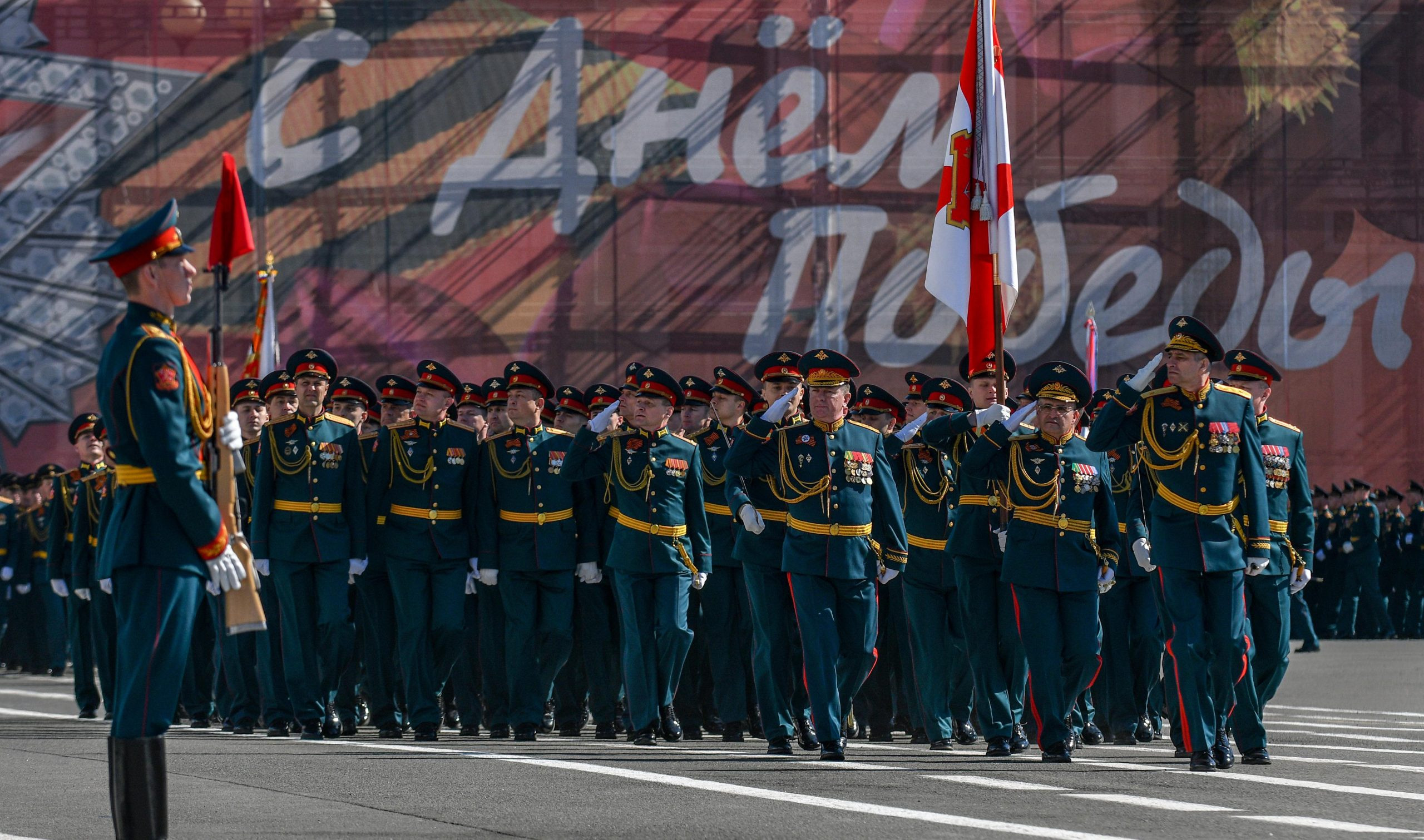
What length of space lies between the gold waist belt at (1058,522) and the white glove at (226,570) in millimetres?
4920

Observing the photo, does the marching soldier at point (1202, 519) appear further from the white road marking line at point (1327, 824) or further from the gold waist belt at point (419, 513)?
the gold waist belt at point (419, 513)

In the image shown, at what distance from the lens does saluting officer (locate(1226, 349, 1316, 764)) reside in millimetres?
9711

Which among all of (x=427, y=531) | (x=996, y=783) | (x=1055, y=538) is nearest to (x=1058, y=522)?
(x=1055, y=538)

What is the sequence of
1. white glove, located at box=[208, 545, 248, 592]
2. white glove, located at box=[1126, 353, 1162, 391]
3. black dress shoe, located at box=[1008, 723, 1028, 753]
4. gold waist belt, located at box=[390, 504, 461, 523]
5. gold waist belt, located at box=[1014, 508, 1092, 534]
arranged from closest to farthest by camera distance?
white glove, located at box=[208, 545, 248, 592], white glove, located at box=[1126, 353, 1162, 391], gold waist belt, located at box=[1014, 508, 1092, 534], black dress shoe, located at box=[1008, 723, 1028, 753], gold waist belt, located at box=[390, 504, 461, 523]

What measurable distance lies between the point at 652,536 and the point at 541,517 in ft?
2.93

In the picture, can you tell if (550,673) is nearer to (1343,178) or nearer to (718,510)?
(718,510)

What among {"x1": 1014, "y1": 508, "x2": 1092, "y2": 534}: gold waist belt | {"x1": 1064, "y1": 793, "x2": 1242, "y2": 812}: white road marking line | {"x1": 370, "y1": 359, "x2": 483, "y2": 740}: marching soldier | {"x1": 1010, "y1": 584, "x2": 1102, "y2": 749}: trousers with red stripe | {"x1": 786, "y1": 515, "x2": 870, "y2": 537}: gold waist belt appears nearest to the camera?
{"x1": 1064, "y1": 793, "x2": 1242, "y2": 812}: white road marking line

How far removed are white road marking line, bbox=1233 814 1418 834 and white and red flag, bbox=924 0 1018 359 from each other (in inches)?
166

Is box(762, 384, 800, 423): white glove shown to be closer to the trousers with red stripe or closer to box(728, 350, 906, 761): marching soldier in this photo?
box(728, 350, 906, 761): marching soldier

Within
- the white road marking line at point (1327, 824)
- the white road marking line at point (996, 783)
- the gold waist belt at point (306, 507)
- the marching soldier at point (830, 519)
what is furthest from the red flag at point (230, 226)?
the gold waist belt at point (306, 507)

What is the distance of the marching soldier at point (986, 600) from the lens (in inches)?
415

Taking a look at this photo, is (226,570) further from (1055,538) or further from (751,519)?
(1055,538)

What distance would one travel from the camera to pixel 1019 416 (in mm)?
10344

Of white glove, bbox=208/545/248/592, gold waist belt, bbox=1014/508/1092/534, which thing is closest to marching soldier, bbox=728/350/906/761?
gold waist belt, bbox=1014/508/1092/534
